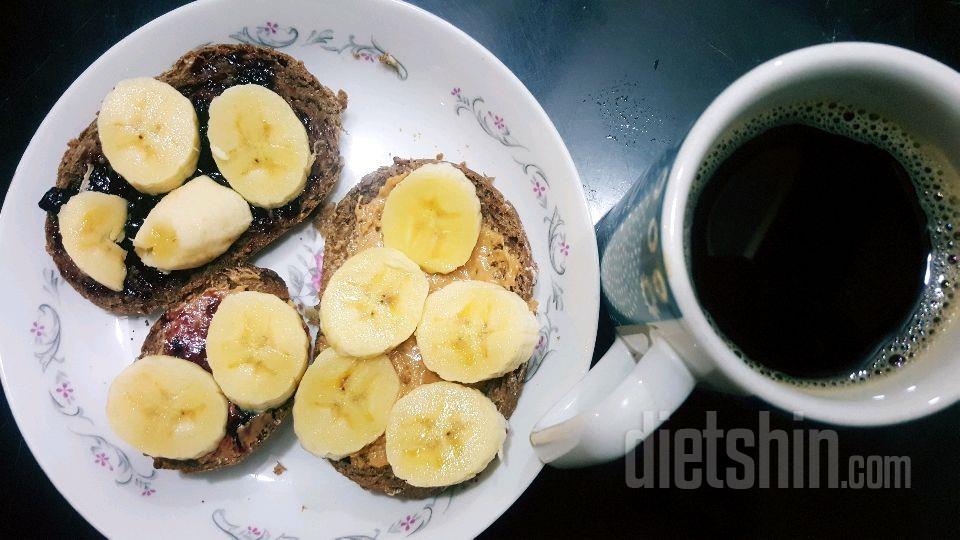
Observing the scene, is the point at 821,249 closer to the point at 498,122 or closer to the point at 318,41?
the point at 498,122

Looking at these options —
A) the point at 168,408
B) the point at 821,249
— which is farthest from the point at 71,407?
the point at 821,249

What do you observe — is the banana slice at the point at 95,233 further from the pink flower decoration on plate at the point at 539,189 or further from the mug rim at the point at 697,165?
the mug rim at the point at 697,165

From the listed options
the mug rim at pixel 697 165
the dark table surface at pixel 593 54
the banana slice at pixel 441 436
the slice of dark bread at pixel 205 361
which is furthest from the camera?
the dark table surface at pixel 593 54

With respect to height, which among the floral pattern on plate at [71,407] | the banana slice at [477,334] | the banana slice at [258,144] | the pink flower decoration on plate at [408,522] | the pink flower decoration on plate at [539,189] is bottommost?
the pink flower decoration on plate at [408,522]

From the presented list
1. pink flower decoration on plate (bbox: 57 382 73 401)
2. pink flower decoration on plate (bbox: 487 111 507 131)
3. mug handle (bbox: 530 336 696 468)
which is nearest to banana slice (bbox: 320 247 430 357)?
pink flower decoration on plate (bbox: 487 111 507 131)

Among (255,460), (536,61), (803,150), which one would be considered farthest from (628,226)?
(255,460)

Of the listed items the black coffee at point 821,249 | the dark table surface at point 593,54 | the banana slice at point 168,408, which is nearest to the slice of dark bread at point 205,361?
the banana slice at point 168,408
